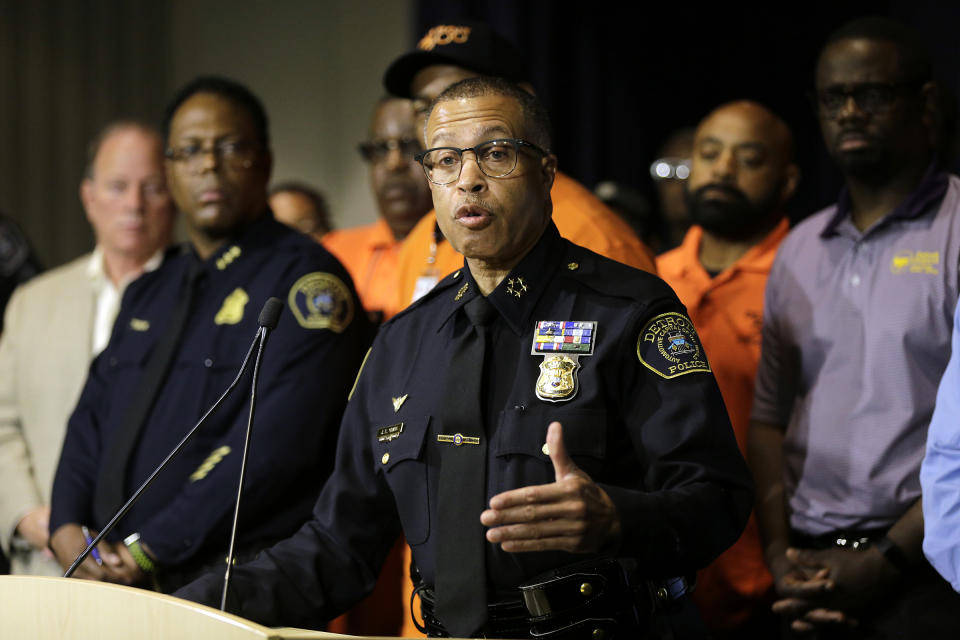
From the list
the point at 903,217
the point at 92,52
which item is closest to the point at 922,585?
the point at 903,217

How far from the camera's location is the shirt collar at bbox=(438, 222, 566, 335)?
6.04 ft

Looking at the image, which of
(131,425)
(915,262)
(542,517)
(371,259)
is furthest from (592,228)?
(371,259)

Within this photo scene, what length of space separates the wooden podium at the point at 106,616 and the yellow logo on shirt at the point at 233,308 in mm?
1106

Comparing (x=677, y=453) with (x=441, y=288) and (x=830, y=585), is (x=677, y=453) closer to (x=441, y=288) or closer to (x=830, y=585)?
(x=441, y=288)

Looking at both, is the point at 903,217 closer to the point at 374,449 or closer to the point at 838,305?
the point at 838,305

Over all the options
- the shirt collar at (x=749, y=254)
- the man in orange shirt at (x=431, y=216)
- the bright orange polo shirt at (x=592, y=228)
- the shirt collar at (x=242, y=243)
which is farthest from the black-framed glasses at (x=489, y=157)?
the shirt collar at (x=749, y=254)

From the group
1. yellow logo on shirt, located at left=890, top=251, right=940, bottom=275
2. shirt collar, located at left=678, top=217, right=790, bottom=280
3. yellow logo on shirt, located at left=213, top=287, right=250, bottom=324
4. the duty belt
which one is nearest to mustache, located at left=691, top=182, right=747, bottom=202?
shirt collar, located at left=678, top=217, right=790, bottom=280

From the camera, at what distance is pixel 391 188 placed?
361cm

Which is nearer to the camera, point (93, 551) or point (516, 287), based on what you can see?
point (516, 287)

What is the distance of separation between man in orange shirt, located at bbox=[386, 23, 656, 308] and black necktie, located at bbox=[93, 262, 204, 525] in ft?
2.05

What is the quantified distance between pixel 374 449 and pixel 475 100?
0.66 metres

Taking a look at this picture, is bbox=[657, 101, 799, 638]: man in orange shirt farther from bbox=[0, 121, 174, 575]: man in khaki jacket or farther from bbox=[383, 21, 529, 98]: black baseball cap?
bbox=[0, 121, 174, 575]: man in khaki jacket

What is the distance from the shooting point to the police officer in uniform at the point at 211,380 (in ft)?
7.94

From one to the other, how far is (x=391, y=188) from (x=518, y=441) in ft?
6.67
